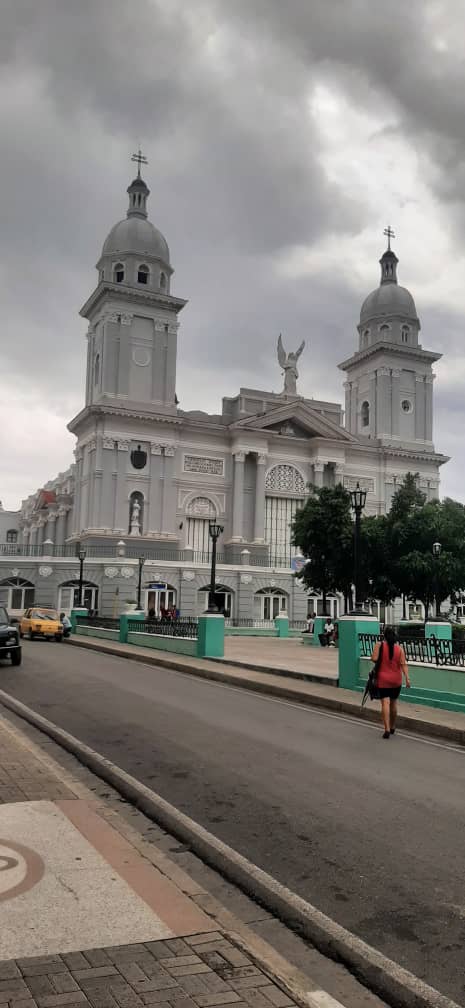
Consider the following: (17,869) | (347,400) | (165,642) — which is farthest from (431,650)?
(347,400)

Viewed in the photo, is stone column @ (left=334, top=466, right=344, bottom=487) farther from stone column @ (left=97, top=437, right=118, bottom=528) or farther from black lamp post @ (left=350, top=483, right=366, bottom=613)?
black lamp post @ (left=350, top=483, right=366, bottom=613)

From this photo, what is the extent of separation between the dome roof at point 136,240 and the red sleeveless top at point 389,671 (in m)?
54.1

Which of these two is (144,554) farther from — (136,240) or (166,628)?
(166,628)

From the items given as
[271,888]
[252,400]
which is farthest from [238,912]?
[252,400]

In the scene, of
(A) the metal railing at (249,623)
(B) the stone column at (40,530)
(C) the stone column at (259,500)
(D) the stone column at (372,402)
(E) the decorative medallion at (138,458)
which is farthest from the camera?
(B) the stone column at (40,530)

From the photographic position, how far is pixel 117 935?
4145 millimetres

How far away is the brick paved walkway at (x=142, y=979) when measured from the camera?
11.5 feet

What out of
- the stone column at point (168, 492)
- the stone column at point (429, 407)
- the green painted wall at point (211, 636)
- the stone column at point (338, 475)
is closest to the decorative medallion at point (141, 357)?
the stone column at point (168, 492)

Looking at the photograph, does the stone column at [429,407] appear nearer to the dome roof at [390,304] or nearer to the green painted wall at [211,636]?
the dome roof at [390,304]

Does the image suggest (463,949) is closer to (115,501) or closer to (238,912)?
(238,912)

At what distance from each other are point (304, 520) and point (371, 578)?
4.26 meters

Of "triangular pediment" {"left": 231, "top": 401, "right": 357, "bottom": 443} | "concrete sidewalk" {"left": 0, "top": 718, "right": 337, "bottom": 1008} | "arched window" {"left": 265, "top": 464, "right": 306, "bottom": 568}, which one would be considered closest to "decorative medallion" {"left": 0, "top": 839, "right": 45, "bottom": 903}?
"concrete sidewalk" {"left": 0, "top": 718, "right": 337, "bottom": 1008}

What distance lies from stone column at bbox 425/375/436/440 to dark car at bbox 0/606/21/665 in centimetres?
5550

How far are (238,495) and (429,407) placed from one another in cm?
2106
